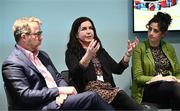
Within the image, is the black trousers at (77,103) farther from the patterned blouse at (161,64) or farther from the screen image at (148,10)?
the screen image at (148,10)

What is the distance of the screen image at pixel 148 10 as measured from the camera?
→ 10.8 ft

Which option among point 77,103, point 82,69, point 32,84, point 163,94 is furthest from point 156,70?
point 32,84

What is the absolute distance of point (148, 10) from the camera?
333cm

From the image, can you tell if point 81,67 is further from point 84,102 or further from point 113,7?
point 113,7

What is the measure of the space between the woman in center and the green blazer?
146 millimetres

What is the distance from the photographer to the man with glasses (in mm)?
2205

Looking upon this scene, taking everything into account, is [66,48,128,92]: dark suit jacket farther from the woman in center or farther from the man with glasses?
the man with glasses

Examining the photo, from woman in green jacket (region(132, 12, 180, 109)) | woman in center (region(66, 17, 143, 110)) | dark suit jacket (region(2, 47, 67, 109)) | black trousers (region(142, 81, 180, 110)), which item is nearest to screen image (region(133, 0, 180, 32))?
woman in green jacket (region(132, 12, 180, 109))

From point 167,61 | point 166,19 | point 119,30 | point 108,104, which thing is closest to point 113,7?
point 119,30

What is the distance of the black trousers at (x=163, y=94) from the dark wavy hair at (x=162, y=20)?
20.9 inches

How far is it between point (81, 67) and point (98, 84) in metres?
0.22

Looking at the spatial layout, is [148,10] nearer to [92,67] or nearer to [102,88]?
[92,67]

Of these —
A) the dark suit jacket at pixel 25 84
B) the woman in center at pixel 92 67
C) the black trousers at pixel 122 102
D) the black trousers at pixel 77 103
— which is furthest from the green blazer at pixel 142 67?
the dark suit jacket at pixel 25 84

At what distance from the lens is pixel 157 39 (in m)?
3.02
